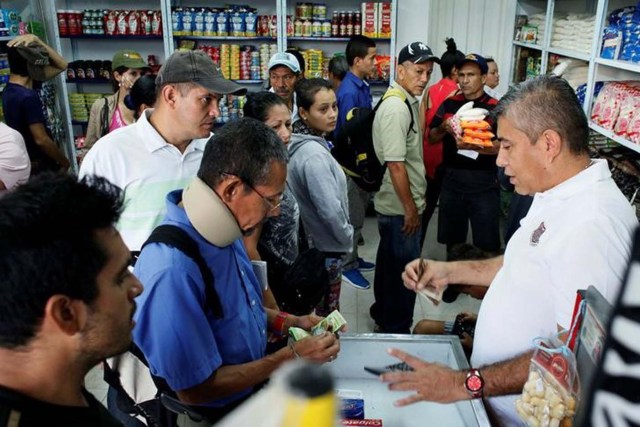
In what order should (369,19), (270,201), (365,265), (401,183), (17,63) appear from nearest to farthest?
(270,201), (401,183), (17,63), (365,265), (369,19)

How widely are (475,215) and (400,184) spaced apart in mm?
1037

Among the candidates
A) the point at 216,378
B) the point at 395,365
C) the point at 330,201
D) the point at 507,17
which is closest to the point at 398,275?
the point at 330,201

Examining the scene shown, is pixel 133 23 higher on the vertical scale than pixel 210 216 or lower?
higher

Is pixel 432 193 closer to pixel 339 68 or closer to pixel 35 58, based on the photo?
pixel 339 68

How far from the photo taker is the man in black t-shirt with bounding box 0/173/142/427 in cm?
85

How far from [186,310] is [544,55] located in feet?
13.6

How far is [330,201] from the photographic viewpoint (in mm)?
2770

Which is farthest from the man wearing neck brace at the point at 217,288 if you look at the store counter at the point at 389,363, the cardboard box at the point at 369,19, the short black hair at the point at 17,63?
the cardboard box at the point at 369,19

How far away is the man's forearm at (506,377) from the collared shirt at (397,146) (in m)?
1.99

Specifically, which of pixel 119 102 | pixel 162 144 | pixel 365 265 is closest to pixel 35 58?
pixel 119 102

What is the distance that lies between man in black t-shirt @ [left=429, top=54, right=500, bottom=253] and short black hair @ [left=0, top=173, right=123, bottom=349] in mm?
3244

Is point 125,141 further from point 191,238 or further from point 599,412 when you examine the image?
point 599,412

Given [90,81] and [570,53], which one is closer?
[570,53]

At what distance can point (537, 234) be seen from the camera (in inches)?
66.1
